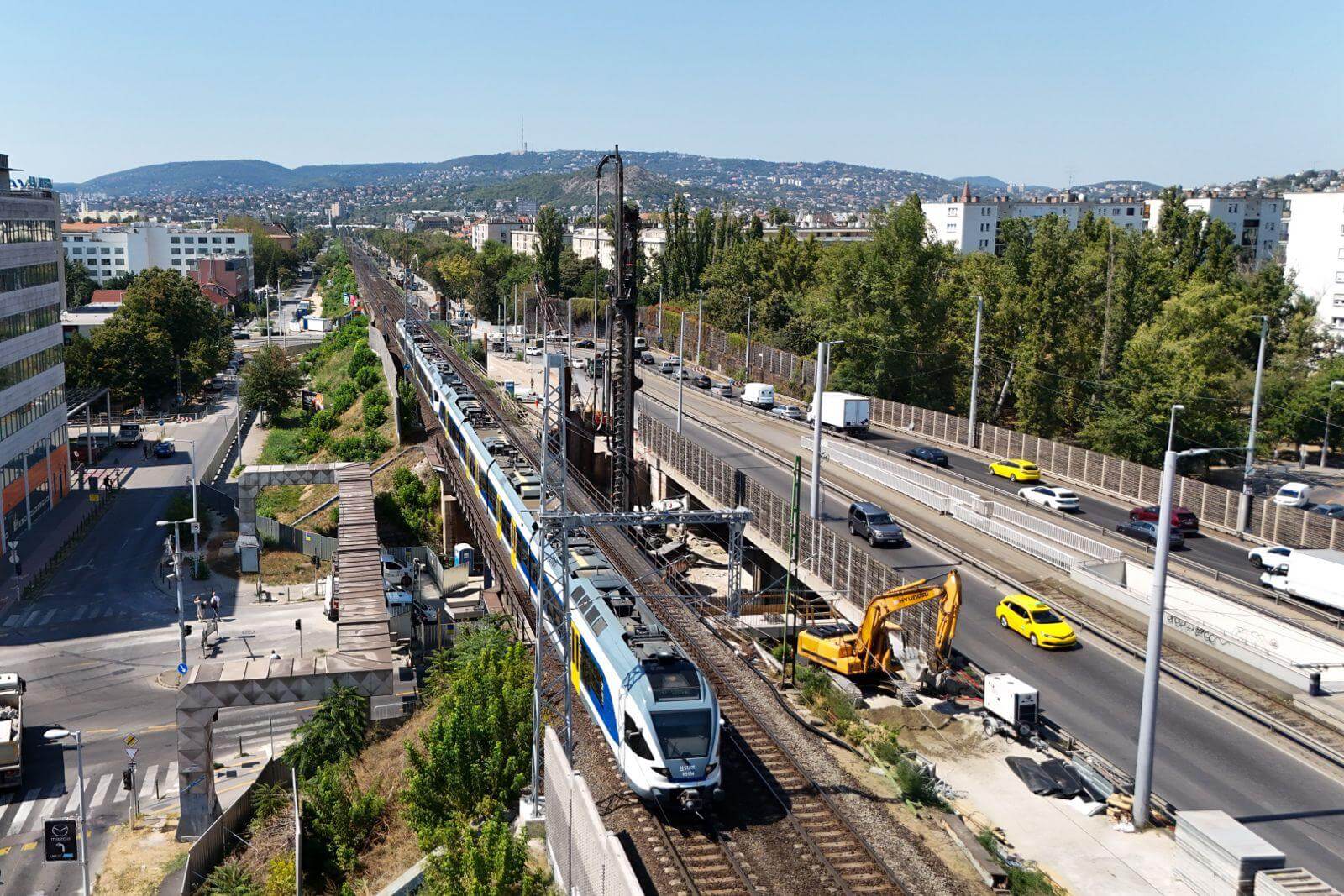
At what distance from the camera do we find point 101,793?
28.1 metres

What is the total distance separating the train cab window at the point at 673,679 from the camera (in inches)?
758

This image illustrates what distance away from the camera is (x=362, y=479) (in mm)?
50750

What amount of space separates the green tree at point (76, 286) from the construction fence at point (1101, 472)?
98.4 meters

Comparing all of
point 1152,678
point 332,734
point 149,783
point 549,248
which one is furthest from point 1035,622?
point 549,248

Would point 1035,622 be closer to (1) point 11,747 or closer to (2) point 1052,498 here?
(2) point 1052,498

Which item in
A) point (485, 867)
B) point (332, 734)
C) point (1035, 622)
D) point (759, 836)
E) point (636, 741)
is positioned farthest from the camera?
point (1035, 622)

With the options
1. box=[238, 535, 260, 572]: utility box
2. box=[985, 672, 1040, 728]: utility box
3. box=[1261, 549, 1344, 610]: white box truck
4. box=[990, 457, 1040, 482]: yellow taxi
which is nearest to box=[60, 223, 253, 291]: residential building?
box=[238, 535, 260, 572]: utility box

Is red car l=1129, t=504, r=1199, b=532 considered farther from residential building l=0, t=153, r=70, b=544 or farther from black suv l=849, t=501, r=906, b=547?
residential building l=0, t=153, r=70, b=544

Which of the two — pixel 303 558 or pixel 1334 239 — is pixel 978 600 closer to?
pixel 303 558

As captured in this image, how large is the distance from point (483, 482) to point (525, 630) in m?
9.43

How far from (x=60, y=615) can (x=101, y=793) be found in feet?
50.0

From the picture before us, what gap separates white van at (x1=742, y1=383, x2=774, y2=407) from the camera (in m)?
69.1

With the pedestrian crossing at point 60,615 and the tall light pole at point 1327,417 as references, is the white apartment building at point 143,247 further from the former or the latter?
the tall light pole at point 1327,417

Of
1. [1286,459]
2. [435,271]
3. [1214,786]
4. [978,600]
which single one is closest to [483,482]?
[978,600]
